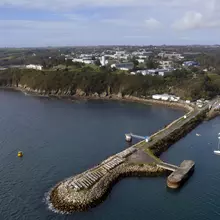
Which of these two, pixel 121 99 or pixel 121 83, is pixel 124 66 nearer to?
pixel 121 83

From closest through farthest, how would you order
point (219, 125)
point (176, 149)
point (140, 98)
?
point (176, 149), point (219, 125), point (140, 98)

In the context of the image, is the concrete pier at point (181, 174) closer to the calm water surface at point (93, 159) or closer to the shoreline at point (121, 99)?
the calm water surface at point (93, 159)

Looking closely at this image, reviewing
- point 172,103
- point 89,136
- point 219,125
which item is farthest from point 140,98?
point 89,136

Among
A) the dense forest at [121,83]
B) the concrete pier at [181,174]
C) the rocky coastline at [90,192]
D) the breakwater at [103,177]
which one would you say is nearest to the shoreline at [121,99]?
the dense forest at [121,83]

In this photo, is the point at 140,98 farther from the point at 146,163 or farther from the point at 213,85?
the point at 146,163

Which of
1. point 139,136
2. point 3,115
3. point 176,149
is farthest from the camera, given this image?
point 3,115

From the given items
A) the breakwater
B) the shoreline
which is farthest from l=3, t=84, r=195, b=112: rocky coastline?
the breakwater

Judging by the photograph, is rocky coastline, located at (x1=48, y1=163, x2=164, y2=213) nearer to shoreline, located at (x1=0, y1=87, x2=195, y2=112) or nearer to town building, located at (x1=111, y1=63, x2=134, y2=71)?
shoreline, located at (x1=0, y1=87, x2=195, y2=112)
